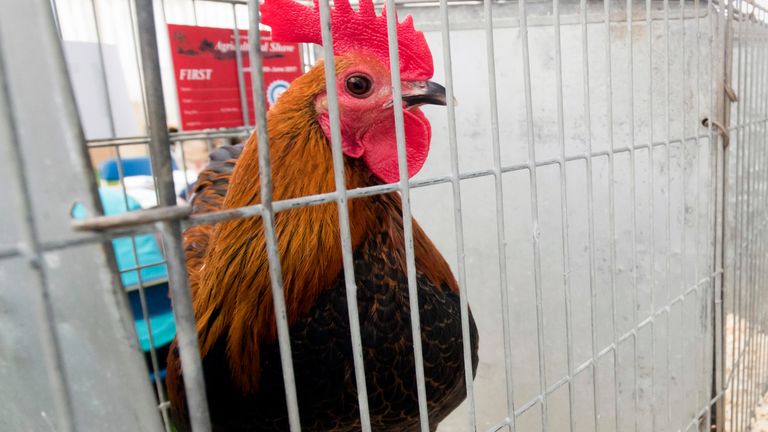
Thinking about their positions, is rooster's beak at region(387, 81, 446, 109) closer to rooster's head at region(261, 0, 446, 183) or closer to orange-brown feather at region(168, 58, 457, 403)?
rooster's head at region(261, 0, 446, 183)

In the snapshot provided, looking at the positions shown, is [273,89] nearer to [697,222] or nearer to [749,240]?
[697,222]

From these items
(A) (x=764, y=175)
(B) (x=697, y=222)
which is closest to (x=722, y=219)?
(B) (x=697, y=222)

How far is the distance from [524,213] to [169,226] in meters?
1.37

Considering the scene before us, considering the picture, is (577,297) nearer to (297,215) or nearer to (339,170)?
(297,215)

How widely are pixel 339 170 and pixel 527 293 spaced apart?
130 cm

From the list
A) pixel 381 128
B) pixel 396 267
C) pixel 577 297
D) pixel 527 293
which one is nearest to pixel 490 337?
pixel 527 293

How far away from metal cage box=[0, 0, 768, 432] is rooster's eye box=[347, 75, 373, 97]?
213mm

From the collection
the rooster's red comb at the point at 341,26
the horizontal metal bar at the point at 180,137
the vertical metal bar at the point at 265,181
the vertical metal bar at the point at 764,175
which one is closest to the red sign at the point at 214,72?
the horizontal metal bar at the point at 180,137

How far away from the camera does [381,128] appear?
101cm

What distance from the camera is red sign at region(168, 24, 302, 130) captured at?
178 centimetres

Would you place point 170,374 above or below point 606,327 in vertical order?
above

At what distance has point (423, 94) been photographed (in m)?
1.01

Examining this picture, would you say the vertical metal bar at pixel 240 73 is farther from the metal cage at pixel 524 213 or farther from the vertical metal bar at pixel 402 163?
the vertical metal bar at pixel 402 163

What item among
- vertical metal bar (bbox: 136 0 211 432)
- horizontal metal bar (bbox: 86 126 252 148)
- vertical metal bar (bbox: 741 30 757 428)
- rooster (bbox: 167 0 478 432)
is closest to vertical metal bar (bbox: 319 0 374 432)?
vertical metal bar (bbox: 136 0 211 432)
